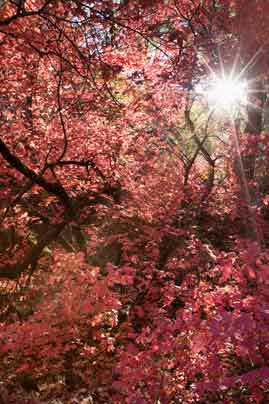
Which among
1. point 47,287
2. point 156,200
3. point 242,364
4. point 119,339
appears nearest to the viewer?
point 242,364

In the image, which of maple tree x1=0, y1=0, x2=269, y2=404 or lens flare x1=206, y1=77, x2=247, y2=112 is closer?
maple tree x1=0, y1=0, x2=269, y2=404

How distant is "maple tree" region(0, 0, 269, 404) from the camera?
7.04 meters

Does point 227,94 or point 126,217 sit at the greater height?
point 227,94

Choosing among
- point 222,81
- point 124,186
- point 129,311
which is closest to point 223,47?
point 222,81

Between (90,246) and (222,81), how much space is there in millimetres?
6466

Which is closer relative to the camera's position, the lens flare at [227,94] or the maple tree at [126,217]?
the maple tree at [126,217]

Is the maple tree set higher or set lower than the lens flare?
lower

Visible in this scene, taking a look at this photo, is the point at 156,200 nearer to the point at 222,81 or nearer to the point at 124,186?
the point at 124,186

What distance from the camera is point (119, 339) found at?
436 inches

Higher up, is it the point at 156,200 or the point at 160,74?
the point at 160,74

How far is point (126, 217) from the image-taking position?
46.2 ft

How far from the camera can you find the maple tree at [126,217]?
704cm

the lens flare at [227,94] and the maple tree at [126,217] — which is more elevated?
the lens flare at [227,94]

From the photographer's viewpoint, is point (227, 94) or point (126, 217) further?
point (227, 94)
